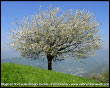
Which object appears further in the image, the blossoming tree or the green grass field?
the blossoming tree

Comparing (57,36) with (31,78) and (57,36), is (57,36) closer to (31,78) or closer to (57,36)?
(57,36)

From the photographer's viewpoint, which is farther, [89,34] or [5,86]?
[89,34]

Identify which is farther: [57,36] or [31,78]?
[57,36]

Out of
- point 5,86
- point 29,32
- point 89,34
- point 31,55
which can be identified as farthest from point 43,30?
point 5,86

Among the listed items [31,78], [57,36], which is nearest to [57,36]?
[57,36]

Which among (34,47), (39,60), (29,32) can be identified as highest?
(29,32)

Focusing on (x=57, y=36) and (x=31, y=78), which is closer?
(x=31, y=78)

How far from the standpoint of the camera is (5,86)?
48.8 ft

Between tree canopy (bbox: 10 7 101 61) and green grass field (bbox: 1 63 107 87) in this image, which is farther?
tree canopy (bbox: 10 7 101 61)

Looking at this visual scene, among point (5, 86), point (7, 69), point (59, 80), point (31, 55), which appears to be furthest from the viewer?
point (31, 55)

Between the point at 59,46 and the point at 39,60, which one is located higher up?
the point at 59,46

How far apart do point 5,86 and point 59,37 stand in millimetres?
19309

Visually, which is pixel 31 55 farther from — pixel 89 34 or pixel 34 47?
pixel 89 34

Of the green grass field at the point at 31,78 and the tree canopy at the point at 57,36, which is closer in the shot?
the green grass field at the point at 31,78
